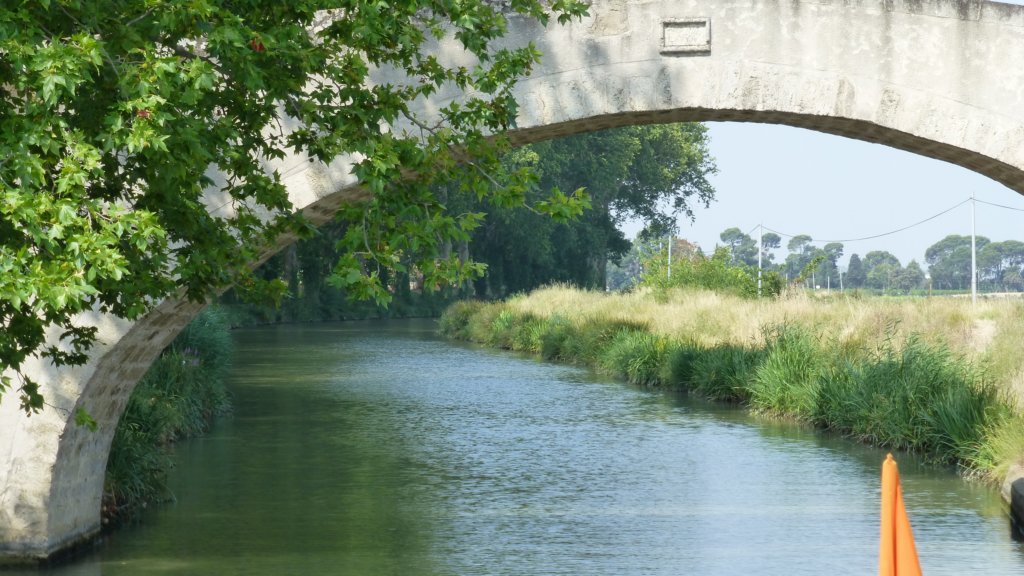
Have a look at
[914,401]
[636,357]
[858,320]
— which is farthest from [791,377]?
[636,357]

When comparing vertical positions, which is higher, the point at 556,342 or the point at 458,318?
the point at 458,318

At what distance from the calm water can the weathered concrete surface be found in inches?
35.1

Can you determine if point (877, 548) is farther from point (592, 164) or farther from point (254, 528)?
point (592, 164)

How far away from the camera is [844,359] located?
1702 cm

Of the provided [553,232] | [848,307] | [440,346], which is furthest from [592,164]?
[848,307]

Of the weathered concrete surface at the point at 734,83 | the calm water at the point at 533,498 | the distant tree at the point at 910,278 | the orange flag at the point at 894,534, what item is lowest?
the calm water at the point at 533,498

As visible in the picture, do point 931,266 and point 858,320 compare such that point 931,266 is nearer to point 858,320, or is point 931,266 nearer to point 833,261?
point 833,261

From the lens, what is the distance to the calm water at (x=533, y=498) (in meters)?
9.42

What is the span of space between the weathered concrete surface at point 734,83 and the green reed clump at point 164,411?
1.64 meters

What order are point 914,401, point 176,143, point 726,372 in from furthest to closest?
point 726,372, point 914,401, point 176,143

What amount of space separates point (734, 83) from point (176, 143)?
4.02 metres

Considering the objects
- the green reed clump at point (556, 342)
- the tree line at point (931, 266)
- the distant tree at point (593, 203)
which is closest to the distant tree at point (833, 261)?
the tree line at point (931, 266)

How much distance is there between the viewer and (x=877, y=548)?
386 inches

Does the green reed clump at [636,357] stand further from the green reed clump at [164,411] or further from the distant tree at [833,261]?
the distant tree at [833,261]
